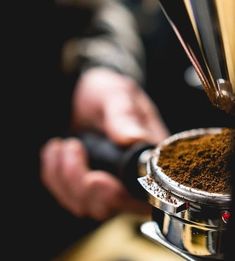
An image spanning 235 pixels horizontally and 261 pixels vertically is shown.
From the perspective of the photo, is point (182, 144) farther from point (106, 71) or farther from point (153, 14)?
point (153, 14)

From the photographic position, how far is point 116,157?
818 mm

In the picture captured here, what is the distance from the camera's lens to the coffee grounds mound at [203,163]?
422 millimetres

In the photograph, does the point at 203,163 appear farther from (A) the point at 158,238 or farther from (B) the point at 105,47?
(B) the point at 105,47

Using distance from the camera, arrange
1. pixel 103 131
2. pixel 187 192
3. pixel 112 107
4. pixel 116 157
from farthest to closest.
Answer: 1. pixel 112 107
2. pixel 103 131
3. pixel 116 157
4. pixel 187 192

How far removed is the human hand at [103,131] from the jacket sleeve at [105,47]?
6cm

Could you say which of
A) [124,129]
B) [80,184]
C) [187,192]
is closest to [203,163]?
[187,192]

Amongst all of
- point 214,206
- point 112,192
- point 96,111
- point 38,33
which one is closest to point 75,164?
point 112,192

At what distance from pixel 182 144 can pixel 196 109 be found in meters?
0.72

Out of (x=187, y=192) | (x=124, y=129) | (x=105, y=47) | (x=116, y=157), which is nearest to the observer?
(x=187, y=192)

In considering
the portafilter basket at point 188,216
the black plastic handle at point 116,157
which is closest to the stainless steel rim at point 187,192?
the portafilter basket at point 188,216

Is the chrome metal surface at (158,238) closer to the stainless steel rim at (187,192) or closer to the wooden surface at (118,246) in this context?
the stainless steel rim at (187,192)

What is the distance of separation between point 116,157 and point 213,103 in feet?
1.33

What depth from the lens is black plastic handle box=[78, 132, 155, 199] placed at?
2.33 feet

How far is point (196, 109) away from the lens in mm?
1212
